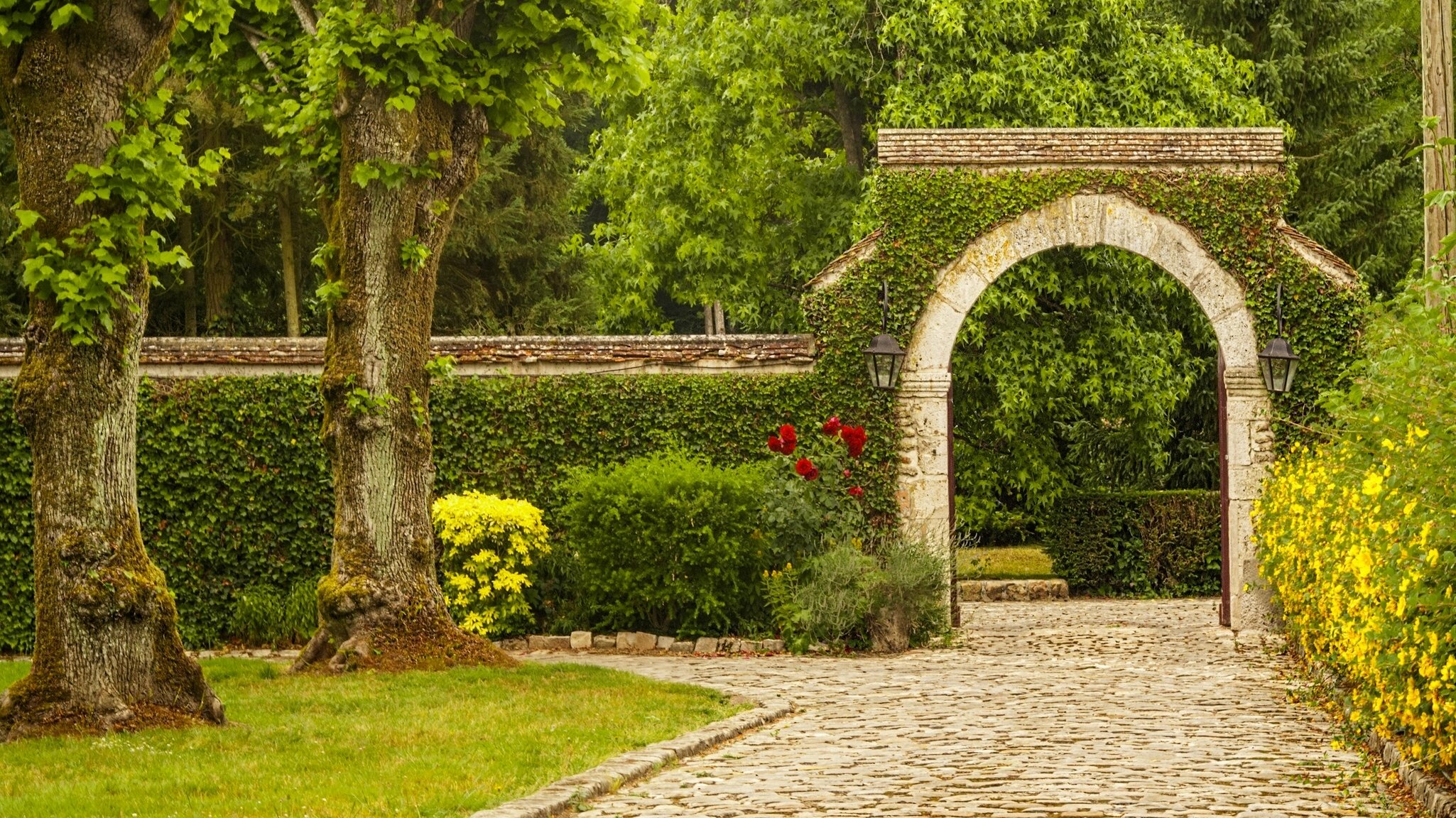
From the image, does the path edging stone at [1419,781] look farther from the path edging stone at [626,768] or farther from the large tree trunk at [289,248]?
the large tree trunk at [289,248]

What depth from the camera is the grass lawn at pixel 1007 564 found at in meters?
22.3

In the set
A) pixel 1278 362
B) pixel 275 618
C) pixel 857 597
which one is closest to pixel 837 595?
pixel 857 597

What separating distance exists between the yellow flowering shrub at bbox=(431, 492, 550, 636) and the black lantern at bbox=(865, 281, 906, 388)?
3408 mm

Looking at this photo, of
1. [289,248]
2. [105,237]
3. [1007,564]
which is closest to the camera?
[105,237]

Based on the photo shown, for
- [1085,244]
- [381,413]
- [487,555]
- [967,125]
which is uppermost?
[967,125]

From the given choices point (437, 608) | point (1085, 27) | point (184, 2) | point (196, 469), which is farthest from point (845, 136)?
point (184, 2)

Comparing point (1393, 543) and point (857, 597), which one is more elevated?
point (1393, 543)

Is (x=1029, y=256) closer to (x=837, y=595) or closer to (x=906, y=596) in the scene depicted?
(x=906, y=596)

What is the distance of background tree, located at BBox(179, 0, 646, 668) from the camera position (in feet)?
38.5

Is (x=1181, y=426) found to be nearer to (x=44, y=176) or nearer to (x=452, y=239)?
(x=452, y=239)

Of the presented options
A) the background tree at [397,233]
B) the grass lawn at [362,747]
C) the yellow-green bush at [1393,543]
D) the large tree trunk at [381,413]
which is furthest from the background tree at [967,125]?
the grass lawn at [362,747]

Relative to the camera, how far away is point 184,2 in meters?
8.95

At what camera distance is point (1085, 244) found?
1593 cm

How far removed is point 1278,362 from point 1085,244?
6.92 ft
